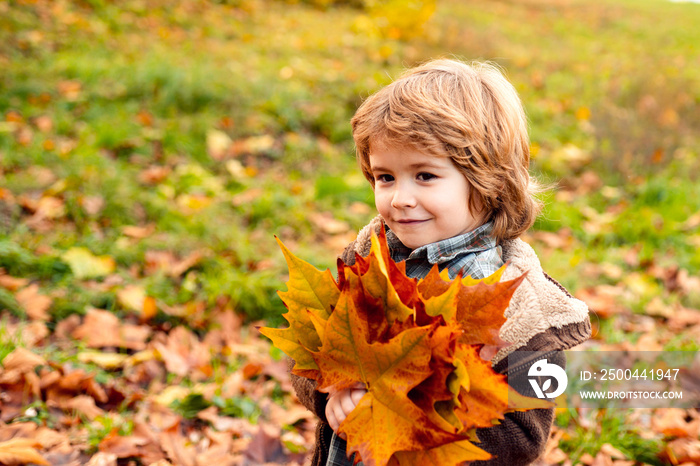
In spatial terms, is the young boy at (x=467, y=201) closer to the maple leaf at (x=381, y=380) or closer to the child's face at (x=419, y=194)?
the child's face at (x=419, y=194)

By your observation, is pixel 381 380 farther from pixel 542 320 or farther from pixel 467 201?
pixel 467 201

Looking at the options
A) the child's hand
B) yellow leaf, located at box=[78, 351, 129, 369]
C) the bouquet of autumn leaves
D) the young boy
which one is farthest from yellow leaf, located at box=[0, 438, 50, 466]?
the bouquet of autumn leaves

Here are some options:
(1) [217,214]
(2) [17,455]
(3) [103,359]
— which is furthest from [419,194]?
(1) [217,214]

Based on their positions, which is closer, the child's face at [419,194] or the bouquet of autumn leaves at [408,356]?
the bouquet of autumn leaves at [408,356]

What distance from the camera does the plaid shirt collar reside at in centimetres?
142

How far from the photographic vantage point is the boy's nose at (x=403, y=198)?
53.5 inches

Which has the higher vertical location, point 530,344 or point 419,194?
point 419,194

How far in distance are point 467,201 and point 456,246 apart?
13 cm

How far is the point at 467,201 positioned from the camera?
145 centimetres

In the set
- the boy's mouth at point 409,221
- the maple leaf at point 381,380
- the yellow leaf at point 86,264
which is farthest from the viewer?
the yellow leaf at point 86,264

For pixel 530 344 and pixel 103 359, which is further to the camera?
pixel 103 359

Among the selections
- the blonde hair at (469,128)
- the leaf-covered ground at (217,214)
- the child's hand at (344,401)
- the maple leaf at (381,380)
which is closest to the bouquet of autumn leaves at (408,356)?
the maple leaf at (381,380)

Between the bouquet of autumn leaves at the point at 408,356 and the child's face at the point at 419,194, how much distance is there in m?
0.38

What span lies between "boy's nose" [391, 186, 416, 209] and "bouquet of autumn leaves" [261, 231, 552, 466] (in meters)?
0.36
